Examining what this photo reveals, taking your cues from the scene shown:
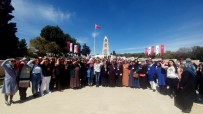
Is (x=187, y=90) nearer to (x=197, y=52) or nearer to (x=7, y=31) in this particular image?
(x=7, y=31)

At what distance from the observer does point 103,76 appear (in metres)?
12.1

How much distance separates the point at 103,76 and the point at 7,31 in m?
26.6

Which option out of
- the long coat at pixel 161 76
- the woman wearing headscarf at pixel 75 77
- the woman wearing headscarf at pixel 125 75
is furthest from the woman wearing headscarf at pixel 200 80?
the woman wearing headscarf at pixel 75 77

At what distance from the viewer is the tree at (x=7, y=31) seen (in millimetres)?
31031

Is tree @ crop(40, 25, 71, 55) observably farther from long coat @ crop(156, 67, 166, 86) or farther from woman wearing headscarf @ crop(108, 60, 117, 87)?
long coat @ crop(156, 67, 166, 86)

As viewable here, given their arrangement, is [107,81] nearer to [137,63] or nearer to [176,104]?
[137,63]

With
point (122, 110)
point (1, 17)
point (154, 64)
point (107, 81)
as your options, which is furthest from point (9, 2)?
point (122, 110)

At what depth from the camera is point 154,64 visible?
11.0 metres

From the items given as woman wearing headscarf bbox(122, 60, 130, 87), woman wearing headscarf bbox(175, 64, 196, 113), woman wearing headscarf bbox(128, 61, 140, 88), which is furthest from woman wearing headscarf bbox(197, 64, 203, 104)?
woman wearing headscarf bbox(122, 60, 130, 87)

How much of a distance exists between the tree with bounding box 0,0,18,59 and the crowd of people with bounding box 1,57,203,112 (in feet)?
79.0

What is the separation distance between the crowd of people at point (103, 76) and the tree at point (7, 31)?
24.1 m

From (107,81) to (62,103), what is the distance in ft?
17.3

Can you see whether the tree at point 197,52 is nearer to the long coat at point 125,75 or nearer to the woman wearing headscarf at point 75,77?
the long coat at point 125,75

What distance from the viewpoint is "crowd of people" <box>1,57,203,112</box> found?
22.9ft
